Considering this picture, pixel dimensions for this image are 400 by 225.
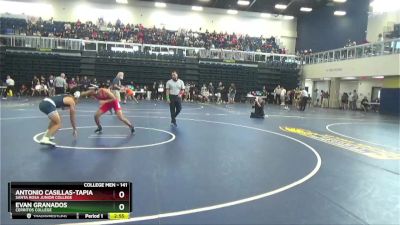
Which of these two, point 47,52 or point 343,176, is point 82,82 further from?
point 343,176

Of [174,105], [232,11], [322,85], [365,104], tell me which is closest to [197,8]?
[232,11]

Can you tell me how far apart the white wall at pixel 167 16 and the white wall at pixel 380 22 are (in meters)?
9.15

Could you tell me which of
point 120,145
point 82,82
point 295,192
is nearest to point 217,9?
point 82,82

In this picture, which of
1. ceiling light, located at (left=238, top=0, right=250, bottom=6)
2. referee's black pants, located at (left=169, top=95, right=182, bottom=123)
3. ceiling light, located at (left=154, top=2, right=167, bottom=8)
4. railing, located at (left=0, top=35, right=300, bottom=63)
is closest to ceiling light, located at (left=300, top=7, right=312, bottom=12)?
ceiling light, located at (left=238, top=0, right=250, bottom=6)

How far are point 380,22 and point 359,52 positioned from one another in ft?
27.7

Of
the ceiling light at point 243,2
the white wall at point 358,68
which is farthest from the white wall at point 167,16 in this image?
the white wall at point 358,68

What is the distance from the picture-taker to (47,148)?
7.08m

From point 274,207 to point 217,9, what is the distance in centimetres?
3701

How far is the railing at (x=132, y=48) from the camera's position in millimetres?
27531

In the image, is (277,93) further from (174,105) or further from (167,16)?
(174,105)

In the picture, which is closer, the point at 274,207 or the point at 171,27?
the point at 274,207

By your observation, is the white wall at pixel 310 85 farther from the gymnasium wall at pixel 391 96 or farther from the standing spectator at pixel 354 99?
the gymnasium wall at pixel 391 96
